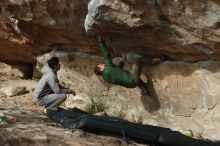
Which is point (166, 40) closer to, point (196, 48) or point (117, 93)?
point (196, 48)

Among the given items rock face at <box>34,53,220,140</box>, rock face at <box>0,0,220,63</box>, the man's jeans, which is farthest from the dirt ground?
rock face at <box>0,0,220,63</box>

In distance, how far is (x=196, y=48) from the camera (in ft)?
26.3

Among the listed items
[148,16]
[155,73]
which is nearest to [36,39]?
[155,73]

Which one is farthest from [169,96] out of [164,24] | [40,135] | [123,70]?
[40,135]

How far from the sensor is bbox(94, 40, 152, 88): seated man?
8805 mm

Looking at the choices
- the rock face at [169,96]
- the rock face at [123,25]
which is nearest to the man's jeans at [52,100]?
the rock face at [123,25]

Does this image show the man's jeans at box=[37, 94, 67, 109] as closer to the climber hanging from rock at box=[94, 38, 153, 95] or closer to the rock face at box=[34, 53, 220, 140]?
the climber hanging from rock at box=[94, 38, 153, 95]

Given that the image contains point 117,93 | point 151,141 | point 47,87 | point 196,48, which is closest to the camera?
point 151,141

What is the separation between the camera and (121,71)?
8852 mm

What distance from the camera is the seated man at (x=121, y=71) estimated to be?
8.80 metres

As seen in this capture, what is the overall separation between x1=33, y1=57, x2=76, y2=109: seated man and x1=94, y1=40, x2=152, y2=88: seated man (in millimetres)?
732

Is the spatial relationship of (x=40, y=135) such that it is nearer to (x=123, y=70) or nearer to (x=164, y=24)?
(x=123, y=70)

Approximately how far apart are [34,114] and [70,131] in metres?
1.51

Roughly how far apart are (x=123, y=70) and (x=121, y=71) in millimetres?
62
